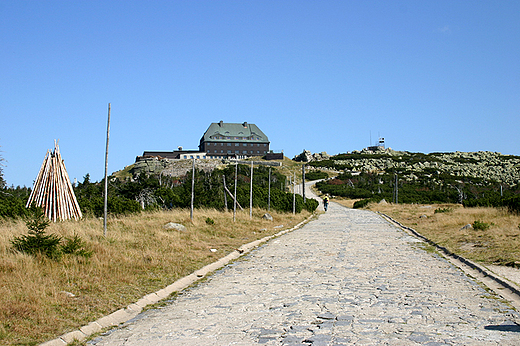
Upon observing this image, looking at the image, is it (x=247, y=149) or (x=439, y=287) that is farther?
(x=247, y=149)

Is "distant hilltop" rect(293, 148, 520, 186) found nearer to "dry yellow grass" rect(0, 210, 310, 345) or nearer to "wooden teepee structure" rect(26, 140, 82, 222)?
"wooden teepee structure" rect(26, 140, 82, 222)

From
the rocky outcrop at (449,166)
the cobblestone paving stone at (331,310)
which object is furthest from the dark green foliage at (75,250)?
the rocky outcrop at (449,166)

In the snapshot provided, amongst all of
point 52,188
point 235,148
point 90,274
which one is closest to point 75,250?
point 90,274

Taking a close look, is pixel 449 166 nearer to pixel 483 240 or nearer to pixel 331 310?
pixel 483 240

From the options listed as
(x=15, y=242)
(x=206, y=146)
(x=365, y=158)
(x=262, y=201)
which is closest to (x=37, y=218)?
(x=15, y=242)

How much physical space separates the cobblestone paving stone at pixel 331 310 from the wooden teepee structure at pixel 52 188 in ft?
28.4

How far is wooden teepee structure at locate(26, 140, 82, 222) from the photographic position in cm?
1731

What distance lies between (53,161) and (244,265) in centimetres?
905

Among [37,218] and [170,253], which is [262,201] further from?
[37,218]

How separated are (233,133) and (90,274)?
Result: 121352mm

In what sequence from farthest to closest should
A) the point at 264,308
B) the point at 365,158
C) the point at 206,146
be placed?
the point at 365,158 < the point at 206,146 < the point at 264,308

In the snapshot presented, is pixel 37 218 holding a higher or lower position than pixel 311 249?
higher

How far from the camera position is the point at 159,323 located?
22.2ft

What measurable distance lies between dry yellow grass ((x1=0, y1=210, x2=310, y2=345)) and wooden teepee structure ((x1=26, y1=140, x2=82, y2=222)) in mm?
1515
